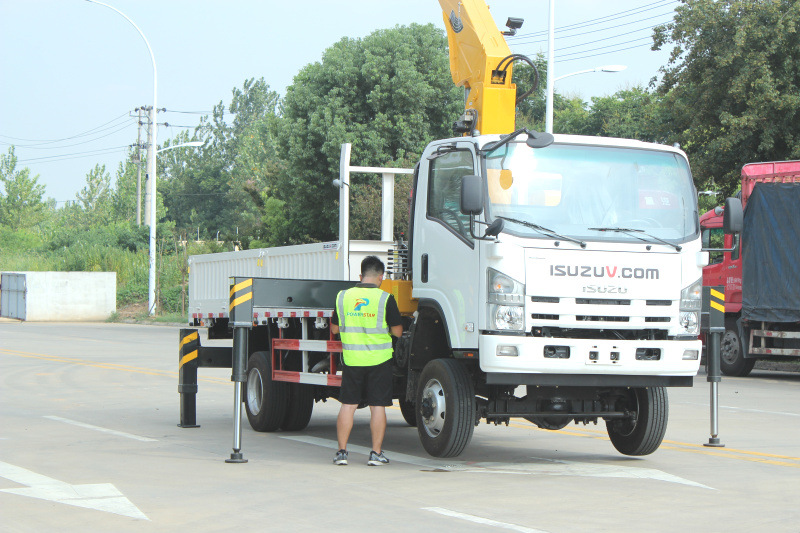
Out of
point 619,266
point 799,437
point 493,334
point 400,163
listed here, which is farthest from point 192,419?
point 400,163

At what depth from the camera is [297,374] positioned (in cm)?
1102

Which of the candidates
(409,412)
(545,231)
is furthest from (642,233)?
(409,412)

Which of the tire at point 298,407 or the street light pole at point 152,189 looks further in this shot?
the street light pole at point 152,189

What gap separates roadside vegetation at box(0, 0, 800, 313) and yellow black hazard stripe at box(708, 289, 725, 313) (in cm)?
451

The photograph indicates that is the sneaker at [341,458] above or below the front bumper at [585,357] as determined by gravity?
below

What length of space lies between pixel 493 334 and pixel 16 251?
2681 inches

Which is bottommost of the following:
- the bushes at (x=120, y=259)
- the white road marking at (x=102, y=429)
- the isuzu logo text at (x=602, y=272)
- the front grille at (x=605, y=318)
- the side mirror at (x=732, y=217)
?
the white road marking at (x=102, y=429)

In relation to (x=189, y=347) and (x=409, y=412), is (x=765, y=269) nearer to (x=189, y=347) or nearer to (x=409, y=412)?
(x=409, y=412)

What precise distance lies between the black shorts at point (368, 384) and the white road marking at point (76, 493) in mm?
2251

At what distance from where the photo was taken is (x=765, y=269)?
19.7 metres

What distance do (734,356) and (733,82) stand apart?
6260 millimetres

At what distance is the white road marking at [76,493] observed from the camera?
730 centimetres

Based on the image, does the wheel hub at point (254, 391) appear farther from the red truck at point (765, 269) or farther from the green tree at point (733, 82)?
the green tree at point (733, 82)

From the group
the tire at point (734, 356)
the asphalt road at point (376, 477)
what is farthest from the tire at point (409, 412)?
the tire at point (734, 356)
